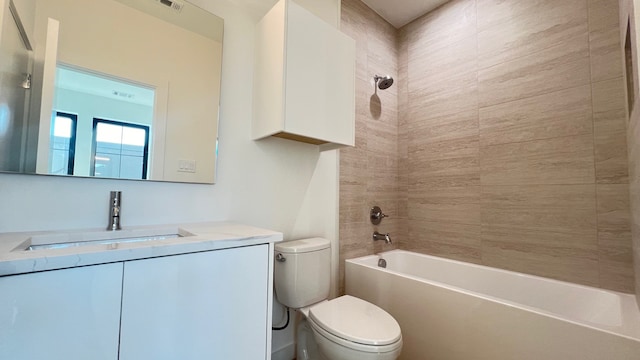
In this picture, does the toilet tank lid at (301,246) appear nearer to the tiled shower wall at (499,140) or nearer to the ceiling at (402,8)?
the tiled shower wall at (499,140)

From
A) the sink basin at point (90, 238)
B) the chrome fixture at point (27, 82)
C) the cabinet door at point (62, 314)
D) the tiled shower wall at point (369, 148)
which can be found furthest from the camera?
the tiled shower wall at point (369, 148)

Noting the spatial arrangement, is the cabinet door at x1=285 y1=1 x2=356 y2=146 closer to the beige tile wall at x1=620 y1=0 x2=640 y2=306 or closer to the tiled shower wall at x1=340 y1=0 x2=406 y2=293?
the tiled shower wall at x1=340 y1=0 x2=406 y2=293

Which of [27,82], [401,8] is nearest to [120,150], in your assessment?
[27,82]

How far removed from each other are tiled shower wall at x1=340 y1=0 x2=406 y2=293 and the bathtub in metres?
0.25

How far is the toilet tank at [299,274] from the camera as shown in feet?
4.63

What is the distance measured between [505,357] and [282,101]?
1610 millimetres

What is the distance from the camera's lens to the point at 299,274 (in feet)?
4.65

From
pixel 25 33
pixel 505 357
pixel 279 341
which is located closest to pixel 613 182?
pixel 505 357

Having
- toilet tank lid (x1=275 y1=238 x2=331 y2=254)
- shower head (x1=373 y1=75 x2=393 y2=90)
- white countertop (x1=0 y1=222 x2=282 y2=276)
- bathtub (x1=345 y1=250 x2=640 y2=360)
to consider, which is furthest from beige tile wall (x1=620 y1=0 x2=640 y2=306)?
white countertop (x1=0 y1=222 x2=282 y2=276)

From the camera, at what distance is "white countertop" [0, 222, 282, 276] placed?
1.96 ft

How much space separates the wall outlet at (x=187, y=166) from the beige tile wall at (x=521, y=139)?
1.82 meters

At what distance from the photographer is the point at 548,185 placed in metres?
1.64

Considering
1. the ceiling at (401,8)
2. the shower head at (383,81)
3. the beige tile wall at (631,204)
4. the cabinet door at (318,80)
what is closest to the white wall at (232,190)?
the cabinet door at (318,80)

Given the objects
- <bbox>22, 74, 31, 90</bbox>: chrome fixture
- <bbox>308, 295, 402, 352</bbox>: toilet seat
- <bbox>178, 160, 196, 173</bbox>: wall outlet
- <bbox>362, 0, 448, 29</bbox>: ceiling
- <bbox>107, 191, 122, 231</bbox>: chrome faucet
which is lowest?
<bbox>308, 295, 402, 352</bbox>: toilet seat
